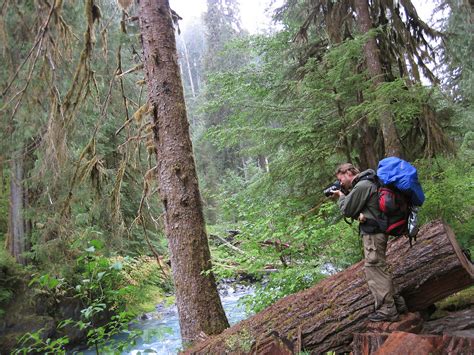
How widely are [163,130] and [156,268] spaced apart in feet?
31.3

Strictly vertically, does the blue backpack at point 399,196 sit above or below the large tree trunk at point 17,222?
below

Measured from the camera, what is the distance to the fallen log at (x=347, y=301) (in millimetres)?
3693

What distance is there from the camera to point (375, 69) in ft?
22.5

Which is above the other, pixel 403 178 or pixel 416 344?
pixel 403 178

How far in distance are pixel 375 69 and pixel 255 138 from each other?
2.50 m

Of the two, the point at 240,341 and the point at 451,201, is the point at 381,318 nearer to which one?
the point at 240,341

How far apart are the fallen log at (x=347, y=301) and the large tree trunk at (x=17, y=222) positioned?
30.0ft

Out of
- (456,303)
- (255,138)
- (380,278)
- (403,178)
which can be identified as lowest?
(456,303)

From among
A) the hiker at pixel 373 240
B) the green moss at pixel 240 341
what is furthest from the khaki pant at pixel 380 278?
the green moss at pixel 240 341

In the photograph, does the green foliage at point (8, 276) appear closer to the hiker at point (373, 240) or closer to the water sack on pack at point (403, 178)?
the hiker at point (373, 240)

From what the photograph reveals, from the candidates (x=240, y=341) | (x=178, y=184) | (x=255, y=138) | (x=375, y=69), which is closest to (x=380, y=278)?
(x=240, y=341)

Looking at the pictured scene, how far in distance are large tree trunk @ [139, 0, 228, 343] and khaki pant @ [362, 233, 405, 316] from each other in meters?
1.73

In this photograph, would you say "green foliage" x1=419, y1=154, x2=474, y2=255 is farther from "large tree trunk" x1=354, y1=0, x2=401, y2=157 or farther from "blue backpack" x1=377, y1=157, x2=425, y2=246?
"blue backpack" x1=377, y1=157, x2=425, y2=246

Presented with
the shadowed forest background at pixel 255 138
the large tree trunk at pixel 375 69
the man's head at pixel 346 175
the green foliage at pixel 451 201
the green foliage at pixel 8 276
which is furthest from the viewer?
the green foliage at pixel 8 276
